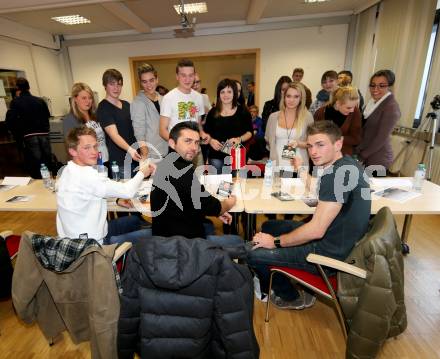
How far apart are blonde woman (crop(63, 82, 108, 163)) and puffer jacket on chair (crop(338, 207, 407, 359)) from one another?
7.77 feet

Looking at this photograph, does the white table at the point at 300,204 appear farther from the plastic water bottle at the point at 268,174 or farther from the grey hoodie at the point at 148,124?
the grey hoodie at the point at 148,124

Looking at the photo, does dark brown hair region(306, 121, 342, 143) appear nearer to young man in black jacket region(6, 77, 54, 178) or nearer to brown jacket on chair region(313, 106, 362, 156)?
brown jacket on chair region(313, 106, 362, 156)

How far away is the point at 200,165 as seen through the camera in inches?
110

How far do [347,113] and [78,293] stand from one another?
2707 mm

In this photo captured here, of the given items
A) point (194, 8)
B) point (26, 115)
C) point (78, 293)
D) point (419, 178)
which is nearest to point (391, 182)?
point (419, 178)

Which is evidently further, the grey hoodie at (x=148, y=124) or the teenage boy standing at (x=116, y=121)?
the grey hoodie at (x=148, y=124)

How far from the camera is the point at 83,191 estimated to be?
1.58m

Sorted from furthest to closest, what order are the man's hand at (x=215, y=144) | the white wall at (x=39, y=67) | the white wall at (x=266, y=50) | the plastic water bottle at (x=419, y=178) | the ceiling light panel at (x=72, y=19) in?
the white wall at (x=266, y=50) → the white wall at (x=39, y=67) → the ceiling light panel at (x=72, y=19) → the man's hand at (x=215, y=144) → the plastic water bottle at (x=419, y=178)

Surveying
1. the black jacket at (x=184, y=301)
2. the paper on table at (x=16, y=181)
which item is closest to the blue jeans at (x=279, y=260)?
the black jacket at (x=184, y=301)

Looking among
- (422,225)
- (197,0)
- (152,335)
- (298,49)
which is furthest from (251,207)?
(298,49)

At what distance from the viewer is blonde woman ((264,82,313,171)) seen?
2.48m

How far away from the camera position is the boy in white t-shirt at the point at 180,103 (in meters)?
2.53

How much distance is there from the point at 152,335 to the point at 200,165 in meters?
1.87

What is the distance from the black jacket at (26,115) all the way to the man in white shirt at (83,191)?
309 centimetres
